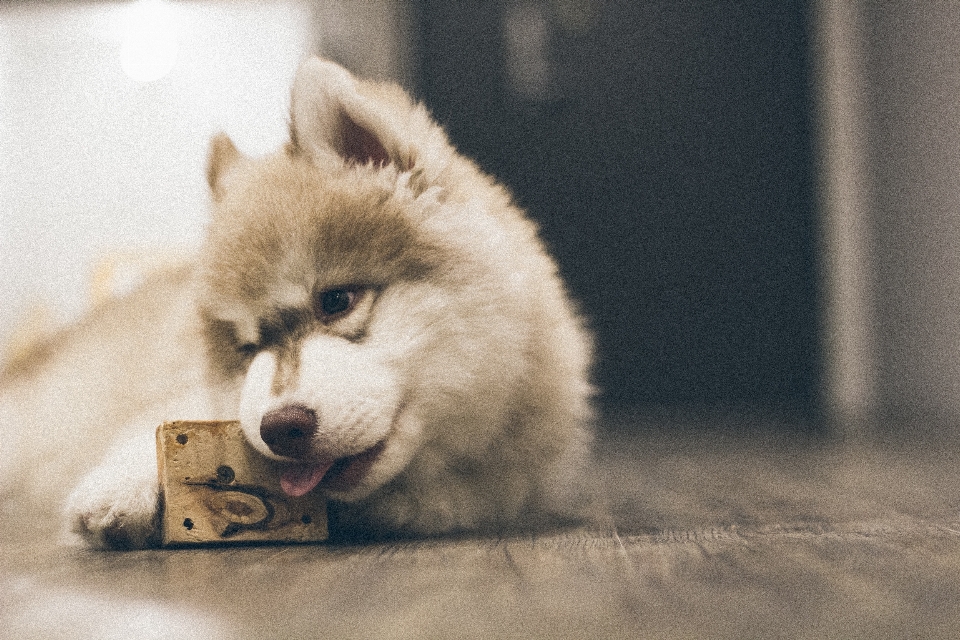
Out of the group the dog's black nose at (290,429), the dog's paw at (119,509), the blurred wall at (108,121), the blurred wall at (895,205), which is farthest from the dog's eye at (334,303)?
the blurred wall at (108,121)

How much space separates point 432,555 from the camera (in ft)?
3.25

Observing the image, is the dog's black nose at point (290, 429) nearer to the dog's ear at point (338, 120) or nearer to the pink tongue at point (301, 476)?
the pink tongue at point (301, 476)

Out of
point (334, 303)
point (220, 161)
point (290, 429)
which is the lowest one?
point (290, 429)

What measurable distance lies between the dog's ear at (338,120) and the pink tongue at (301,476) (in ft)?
1.62

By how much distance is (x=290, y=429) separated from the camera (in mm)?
970

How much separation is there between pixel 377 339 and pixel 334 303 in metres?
0.09

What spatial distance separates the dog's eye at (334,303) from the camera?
1.12 meters

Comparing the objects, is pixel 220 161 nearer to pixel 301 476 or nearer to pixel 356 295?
pixel 356 295

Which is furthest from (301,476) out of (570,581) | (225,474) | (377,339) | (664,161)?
→ (664,161)

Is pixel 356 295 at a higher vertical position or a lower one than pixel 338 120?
lower

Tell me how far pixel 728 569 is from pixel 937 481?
874mm

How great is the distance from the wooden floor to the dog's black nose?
0.14 metres

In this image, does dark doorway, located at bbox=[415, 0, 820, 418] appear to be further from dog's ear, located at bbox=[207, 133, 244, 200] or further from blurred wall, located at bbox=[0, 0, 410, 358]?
dog's ear, located at bbox=[207, 133, 244, 200]

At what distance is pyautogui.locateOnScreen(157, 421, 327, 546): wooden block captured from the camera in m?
1.04
